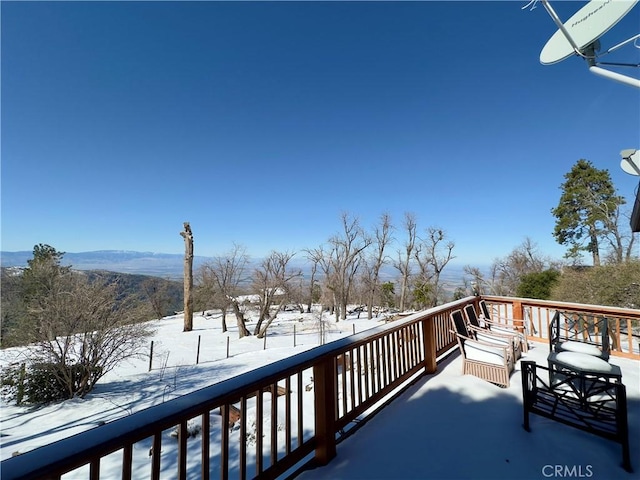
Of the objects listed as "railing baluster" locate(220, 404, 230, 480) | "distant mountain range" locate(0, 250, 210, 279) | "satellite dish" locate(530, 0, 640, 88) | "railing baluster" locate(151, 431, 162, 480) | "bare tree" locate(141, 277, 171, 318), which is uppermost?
"satellite dish" locate(530, 0, 640, 88)

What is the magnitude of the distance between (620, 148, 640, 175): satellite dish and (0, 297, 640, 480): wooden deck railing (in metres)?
2.02

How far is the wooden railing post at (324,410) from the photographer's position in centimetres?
195

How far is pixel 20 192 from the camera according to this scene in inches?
388

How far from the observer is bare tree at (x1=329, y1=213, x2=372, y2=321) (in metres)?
21.1

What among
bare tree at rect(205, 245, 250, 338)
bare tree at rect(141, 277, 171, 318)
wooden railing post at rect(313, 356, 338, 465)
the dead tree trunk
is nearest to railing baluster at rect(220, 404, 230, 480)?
wooden railing post at rect(313, 356, 338, 465)

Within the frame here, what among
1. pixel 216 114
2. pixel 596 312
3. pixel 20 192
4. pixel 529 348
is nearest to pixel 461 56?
pixel 596 312

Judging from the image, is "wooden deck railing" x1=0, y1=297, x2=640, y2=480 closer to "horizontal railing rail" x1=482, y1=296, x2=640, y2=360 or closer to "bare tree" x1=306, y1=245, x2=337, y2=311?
"horizontal railing rail" x1=482, y1=296, x2=640, y2=360

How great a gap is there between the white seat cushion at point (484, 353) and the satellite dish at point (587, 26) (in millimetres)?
3149

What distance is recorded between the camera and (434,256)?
1955 cm

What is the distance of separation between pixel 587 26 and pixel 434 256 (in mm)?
18138

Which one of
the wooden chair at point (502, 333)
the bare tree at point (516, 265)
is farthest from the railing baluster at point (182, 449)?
the bare tree at point (516, 265)

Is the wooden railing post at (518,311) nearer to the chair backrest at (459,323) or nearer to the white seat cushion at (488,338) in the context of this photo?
the white seat cushion at (488,338)

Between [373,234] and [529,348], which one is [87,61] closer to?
[529,348]

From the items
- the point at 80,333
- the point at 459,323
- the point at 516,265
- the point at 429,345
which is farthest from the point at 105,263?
the point at 516,265
